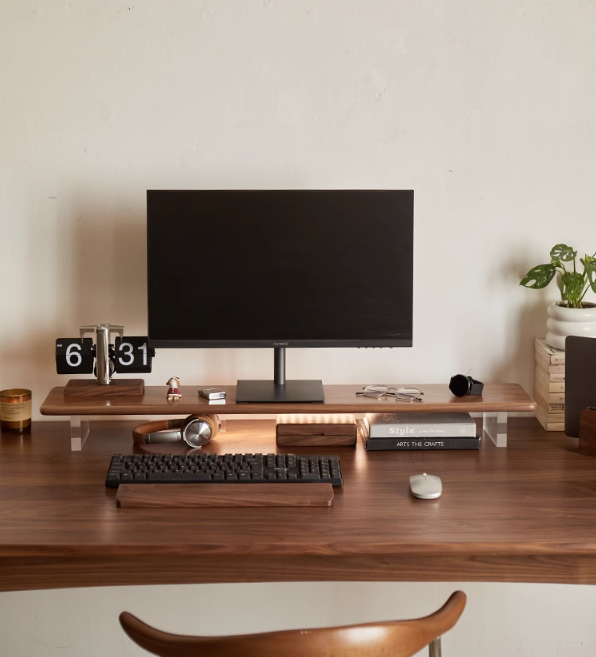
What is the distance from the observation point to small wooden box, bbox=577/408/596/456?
6.31ft

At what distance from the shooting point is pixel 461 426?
2002mm

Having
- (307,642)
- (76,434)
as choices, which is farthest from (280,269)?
(307,642)

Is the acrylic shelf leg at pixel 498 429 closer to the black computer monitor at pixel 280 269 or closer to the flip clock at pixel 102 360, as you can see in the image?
the black computer monitor at pixel 280 269

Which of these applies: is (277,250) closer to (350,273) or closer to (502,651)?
(350,273)

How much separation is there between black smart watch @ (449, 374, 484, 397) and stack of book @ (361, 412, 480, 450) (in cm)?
7

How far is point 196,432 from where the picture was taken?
1.99 metres

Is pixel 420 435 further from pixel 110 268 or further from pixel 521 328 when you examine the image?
pixel 110 268

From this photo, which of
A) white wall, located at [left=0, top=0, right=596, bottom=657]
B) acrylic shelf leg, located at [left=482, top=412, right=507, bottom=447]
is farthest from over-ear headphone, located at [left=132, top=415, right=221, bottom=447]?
acrylic shelf leg, located at [left=482, top=412, right=507, bottom=447]

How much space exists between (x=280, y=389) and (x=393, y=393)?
0.95 ft

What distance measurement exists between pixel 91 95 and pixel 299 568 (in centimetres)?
134

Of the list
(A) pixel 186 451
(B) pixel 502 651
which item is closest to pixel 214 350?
(A) pixel 186 451

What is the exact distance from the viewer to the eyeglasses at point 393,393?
2027 mm

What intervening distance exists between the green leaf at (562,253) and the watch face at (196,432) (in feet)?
3.34

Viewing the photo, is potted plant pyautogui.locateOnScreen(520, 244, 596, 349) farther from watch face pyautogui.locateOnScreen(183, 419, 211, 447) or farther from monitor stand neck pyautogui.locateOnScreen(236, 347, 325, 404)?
watch face pyautogui.locateOnScreen(183, 419, 211, 447)
